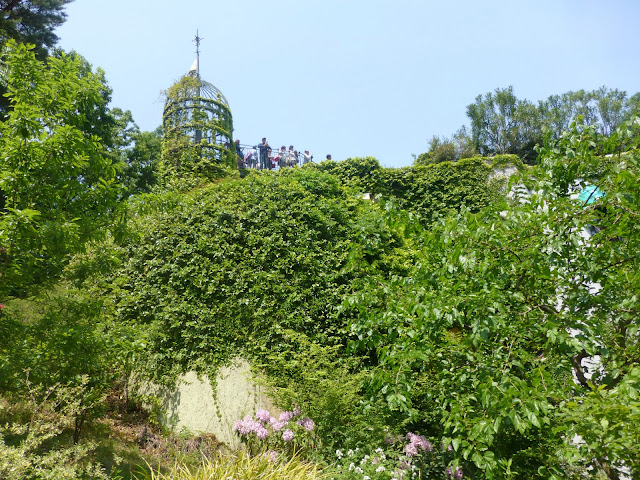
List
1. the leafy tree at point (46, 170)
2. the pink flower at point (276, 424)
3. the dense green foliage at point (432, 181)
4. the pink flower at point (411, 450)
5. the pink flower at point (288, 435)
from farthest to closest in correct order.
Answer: the dense green foliage at point (432, 181) < the pink flower at point (276, 424) < the pink flower at point (288, 435) < the pink flower at point (411, 450) < the leafy tree at point (46, 170)

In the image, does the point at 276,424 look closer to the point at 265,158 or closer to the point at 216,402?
the point at 216,402

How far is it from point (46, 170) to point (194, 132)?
351 inches

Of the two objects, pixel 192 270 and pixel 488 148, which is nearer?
pixel 192 270

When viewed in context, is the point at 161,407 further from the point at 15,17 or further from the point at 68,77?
the point at 15,17

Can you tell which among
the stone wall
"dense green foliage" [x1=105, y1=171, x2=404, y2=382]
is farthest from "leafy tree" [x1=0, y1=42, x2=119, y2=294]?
the stone wall

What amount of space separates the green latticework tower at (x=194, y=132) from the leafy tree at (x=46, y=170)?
6.96 m

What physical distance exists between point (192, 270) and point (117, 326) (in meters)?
2.15

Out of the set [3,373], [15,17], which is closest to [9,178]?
[3,373]

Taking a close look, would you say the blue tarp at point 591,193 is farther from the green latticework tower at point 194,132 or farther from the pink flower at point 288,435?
the green latticework tower at point 194,132

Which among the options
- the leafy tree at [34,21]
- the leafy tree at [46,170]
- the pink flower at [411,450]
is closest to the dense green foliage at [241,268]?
the leafy tree at [46,170]

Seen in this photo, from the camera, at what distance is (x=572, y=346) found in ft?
11.7

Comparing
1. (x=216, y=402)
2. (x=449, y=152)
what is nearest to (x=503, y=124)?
(x=449, y=152)

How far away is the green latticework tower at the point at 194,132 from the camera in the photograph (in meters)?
12.4

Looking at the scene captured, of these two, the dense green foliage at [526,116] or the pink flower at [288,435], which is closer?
the pink flower at [288,435]
